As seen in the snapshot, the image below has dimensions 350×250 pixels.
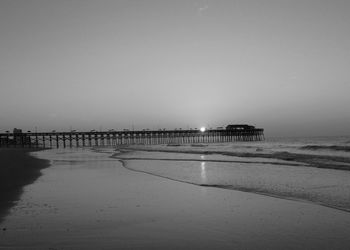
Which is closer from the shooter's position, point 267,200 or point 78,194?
point 267,200

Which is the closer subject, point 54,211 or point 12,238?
point 12,238

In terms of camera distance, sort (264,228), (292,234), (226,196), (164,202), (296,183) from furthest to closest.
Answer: (296,183), (226,196), (164,202), (264,228), (292,234)

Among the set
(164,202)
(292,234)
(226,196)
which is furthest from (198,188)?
(292,234)

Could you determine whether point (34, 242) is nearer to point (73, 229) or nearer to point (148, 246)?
point (73, 229)

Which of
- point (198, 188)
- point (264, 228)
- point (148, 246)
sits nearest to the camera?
point (148, 246)

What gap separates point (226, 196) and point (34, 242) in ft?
18.3

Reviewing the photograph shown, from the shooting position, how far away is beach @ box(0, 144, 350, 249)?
16.7ft

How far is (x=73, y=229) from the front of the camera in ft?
19.2

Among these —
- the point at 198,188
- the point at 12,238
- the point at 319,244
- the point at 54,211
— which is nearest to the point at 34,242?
the point at 12,238

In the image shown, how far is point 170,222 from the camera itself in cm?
645

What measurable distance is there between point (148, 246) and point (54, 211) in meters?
3.28

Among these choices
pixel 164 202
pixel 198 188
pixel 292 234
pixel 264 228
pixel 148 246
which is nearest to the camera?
pixel 148 246

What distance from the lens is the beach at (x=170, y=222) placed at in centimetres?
509

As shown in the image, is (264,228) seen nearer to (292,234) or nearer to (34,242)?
(292,234)
